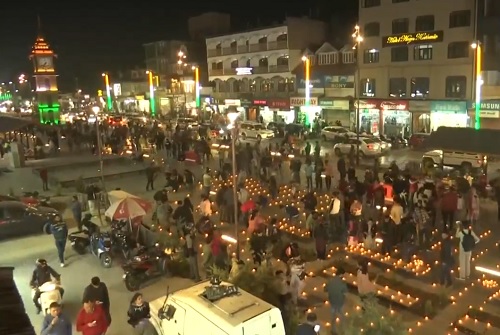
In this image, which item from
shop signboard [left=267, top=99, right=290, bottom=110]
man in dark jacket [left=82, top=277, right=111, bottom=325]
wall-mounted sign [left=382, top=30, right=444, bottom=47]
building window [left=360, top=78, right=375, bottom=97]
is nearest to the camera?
man in dark jacket [left=82, top=277, right=111, bottom=325]

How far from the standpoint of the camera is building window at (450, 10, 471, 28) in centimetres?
3550

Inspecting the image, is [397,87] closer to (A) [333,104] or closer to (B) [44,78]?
(A) [333,104]

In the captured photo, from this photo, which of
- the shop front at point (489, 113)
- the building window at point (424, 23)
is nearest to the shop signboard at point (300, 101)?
the building window at point (424, 23)

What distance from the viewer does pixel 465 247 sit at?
1179cm

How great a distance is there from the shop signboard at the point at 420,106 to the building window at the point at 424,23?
5.36 meters

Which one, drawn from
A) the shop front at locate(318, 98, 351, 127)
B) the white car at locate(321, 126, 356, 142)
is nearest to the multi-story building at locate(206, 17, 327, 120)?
the shop front at locate(318, 98, 351, 127)

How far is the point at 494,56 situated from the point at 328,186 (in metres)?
21.6

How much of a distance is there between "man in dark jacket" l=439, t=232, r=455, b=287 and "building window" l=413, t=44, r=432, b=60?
96.4 feet

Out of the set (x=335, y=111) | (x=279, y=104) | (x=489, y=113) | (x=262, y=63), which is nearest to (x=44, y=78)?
(x=262, y=63)

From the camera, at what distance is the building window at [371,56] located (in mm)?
41519

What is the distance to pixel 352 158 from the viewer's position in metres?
26.8

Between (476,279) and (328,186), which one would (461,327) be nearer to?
(476,279)

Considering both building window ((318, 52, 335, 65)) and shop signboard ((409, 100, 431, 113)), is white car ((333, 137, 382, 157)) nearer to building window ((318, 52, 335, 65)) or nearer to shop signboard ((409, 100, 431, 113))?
shop signboard ((409, 100, 431, 113))

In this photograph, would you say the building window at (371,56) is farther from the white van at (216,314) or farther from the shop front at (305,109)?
the white van at (216,314)
